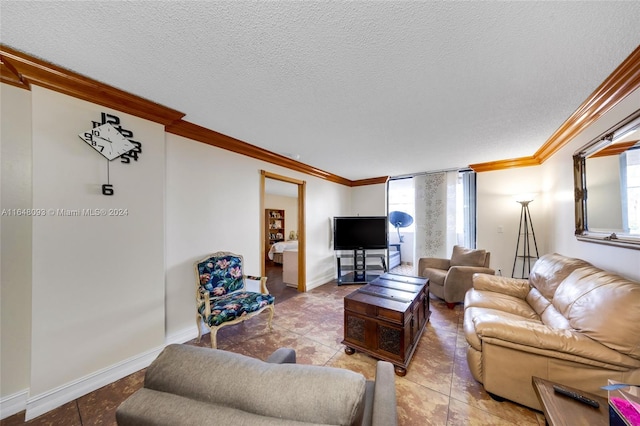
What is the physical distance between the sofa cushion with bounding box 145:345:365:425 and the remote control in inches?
55.8

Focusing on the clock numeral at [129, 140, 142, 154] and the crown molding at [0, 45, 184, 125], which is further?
the clock numeral at [129, 140, 142, 154]

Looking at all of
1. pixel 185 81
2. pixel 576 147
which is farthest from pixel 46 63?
pixel 576 147

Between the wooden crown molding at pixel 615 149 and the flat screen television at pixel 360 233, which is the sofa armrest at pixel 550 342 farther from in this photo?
the flat screen television at pixel 360 233

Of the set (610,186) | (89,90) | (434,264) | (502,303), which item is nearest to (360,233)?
(434,264)

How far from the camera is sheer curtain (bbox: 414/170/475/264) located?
4.57 meters

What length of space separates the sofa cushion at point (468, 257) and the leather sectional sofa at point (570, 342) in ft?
5.14

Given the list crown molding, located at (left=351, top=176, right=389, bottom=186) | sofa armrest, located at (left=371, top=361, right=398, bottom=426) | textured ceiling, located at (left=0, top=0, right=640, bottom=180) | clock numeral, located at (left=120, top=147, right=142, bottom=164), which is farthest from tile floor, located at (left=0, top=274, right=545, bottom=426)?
crown molding, located at (left=351, top=176, right=389, bottom=186)

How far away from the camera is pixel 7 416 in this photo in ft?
5.07

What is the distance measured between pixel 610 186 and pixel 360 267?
3767 millimetres

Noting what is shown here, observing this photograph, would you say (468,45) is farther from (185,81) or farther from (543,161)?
(543,161)

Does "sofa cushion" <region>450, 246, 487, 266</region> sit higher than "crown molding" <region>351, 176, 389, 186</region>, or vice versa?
"crown molding" <region>351, 176, 389, 186</region>

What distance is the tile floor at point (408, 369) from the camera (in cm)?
154

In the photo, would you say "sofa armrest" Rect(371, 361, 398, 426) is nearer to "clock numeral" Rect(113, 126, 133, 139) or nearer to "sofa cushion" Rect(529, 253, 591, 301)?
"sofa cushion" Rect(529, 253, 591, 301)

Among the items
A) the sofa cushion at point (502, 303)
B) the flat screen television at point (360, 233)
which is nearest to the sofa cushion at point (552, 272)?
the sofa cushion at point (502, 303)
